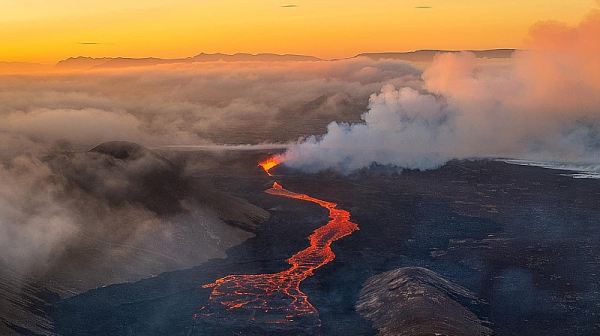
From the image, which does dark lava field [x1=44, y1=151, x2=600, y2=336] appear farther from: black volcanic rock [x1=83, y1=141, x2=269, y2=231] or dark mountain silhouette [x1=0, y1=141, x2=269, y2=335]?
black volcanic rock [x1=83, y1=141, x2=269, y2=231]

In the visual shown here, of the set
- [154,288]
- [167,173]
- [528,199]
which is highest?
[167,173]

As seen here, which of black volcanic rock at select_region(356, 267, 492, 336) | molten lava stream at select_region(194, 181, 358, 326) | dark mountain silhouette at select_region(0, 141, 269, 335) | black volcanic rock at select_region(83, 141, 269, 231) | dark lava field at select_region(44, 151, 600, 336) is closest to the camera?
black volcanic rock at select_region(356, 267, 492, 336)

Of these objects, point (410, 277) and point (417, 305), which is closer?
point (417, 305)

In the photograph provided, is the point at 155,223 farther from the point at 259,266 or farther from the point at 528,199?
the point at 528,199

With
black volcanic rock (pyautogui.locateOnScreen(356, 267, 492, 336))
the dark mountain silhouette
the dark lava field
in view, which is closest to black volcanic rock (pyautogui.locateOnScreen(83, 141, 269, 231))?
the dark mountain silhouette

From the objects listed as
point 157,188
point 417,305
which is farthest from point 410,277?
point 157,188

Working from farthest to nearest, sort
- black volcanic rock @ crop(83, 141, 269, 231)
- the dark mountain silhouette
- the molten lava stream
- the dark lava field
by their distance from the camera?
black volcanic rock @ crop(83, 141, 269, 231) < the molten lava stream < the dark mountain silhouette < the dark lava field

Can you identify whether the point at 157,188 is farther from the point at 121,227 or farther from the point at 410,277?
the point at 410,277

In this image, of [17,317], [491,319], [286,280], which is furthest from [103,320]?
[491,319]
